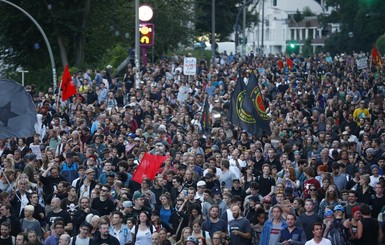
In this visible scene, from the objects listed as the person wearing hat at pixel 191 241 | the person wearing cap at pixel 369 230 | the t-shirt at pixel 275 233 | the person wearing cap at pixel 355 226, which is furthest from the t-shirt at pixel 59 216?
the person wearing cap at pixel 369 230

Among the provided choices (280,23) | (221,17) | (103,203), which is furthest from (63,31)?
(280,23)

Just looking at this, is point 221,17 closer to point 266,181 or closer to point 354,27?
point 354,27

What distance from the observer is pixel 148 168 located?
769 inches

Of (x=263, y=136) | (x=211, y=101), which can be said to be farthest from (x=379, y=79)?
(x=263, y=136)

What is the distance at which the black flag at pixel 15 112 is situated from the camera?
17562 mm

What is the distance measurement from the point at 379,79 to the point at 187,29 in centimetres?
2456

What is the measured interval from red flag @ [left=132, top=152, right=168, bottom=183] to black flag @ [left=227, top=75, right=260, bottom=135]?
4.75 metres

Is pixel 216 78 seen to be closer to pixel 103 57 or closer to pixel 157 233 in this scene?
pixel 103 57

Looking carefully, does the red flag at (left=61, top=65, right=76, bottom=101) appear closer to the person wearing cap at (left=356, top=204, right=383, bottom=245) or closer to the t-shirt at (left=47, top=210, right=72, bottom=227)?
the t-shirt at (left=47, top=210, right=72, bottom=227)

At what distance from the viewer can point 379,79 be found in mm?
42938

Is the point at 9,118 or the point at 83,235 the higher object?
the point at 9,118

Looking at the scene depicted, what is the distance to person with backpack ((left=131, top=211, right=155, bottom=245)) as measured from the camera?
51.8ft

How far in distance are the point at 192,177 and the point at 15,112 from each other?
3004mm

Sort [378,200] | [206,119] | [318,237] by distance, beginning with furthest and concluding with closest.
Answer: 1. [206,119]
2. [378,200]
3. [318,237]
